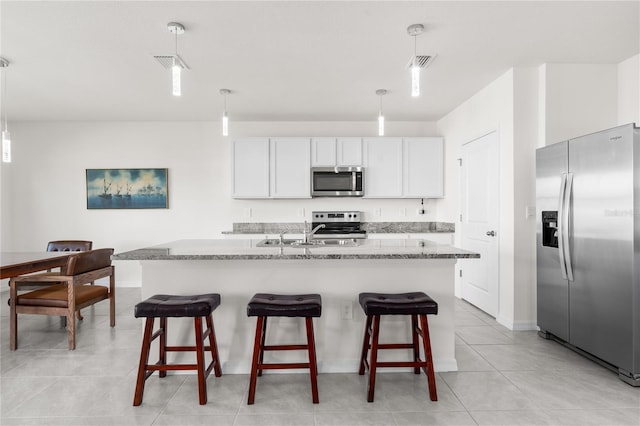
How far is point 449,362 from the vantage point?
2480 millimetres

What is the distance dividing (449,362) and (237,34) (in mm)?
2869

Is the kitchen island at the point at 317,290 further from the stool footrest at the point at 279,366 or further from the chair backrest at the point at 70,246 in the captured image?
the chair backrest at the point at 70,246

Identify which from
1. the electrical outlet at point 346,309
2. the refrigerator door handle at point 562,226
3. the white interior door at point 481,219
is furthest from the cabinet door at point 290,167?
the refrigerator door handle at point 562,226

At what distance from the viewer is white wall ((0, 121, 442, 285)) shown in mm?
5172

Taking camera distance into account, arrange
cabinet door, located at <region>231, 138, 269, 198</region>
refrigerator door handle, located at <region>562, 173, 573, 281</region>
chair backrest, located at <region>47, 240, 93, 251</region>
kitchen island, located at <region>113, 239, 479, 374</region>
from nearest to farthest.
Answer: kitchen island, located at <region>113, 239, 479, 374</region>, refrigerator door handle, located at <region>562, 173, 573, 281</region>, chair backrest, located at <region>47, 240, 93, 251</region>, cabinet door, located at <region>231, 138, 269, 198</region>

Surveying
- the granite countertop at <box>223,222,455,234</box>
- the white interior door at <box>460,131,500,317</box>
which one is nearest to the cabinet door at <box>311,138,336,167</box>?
the granite countertop at <box>223,222,455,234</box>

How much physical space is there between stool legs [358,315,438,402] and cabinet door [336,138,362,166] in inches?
116

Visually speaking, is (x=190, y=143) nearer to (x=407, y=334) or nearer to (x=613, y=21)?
(x=407, y=334)

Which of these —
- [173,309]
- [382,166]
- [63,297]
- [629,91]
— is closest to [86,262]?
[63,297]

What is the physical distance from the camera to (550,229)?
2.95 m

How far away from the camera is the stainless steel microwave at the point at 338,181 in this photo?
193 inches

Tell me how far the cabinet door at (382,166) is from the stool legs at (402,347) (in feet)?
9.11

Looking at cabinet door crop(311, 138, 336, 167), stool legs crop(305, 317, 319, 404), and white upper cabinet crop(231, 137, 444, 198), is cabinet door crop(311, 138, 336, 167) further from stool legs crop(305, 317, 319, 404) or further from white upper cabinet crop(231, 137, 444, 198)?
stool legs crop(305, 317, 319, 404)

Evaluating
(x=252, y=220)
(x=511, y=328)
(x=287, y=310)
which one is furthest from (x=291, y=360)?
(x=252, y=220)
